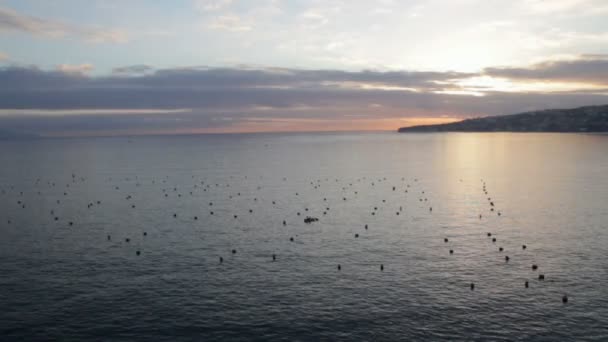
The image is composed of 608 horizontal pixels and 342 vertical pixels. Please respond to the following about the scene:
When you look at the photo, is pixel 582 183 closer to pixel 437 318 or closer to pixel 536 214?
pixel 536 214

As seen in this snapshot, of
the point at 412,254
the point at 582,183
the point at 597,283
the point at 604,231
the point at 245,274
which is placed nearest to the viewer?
Result: the point at 597,283

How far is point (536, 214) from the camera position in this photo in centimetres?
9775

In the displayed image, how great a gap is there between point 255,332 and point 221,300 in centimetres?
865

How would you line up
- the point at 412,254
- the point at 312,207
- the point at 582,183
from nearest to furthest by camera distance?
the point at 412,254 → the point at 312,207 → the point at 582,183

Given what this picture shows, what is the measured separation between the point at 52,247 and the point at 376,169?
140 metres

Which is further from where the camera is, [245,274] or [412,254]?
[412,254]

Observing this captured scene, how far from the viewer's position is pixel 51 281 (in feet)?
192

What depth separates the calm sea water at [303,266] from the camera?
47438mm

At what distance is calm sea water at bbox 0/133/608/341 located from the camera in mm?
47438

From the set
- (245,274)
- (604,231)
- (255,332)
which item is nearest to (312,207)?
(245,274)

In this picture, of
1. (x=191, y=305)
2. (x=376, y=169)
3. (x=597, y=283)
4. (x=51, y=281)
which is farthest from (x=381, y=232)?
(x=376, y=169)

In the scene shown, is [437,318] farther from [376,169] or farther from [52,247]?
[376,169]

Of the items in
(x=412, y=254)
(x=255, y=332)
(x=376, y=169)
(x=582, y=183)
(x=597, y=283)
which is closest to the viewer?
(x=255, y=332)

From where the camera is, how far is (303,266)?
64.9 m
